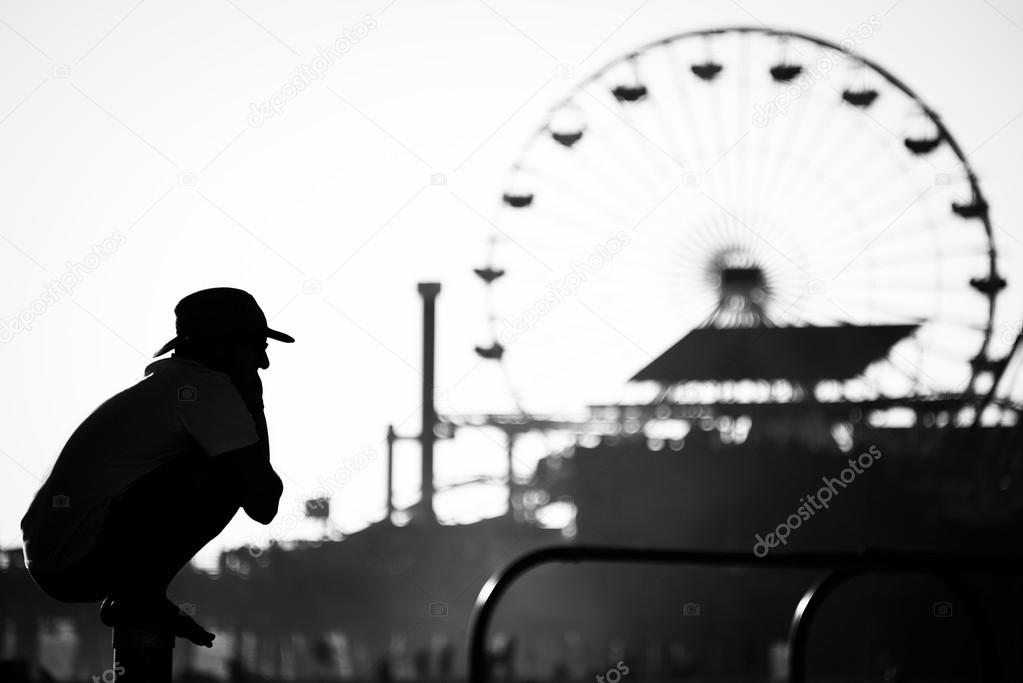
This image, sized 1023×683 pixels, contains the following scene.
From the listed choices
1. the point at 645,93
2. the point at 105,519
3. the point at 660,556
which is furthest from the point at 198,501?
the point at 645,93

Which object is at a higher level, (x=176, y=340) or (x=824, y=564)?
(x=176, y=340)

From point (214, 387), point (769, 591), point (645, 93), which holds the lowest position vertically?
point (214, 387)

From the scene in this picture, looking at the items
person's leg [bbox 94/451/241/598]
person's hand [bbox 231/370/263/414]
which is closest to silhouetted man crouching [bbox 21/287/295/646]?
person's leg [bbox 94/451/241/598]

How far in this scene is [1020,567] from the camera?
3.40 meters

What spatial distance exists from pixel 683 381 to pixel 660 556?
3599 cm

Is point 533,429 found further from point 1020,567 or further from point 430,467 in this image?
point 1020,567

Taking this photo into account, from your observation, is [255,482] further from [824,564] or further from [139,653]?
[824,564]

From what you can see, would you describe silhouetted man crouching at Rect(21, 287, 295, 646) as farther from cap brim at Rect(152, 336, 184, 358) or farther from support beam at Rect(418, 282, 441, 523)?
support beam at Rect(418, 282, 441, 523)

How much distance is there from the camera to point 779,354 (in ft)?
131

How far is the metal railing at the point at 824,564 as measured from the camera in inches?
117
